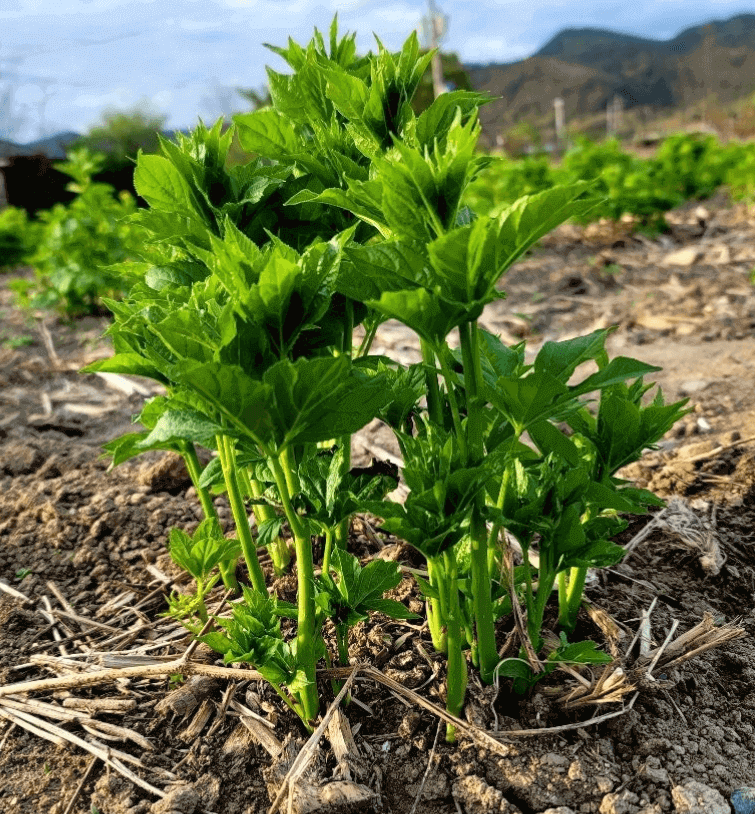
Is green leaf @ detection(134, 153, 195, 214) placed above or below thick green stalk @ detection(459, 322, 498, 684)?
above

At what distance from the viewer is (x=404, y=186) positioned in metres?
1.42

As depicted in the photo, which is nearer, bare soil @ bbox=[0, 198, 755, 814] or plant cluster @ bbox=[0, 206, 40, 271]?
bare soil @ bbox=[0, 198, 755, 814]

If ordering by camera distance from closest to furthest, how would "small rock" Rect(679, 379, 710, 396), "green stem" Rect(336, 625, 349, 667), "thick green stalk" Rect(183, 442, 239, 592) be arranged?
"green stem" Rect(336, 625, 349, 667), "thick green stalk" Rect(183, 442, 239, 592), "small rock" Rect(679, 379, 710, 396)

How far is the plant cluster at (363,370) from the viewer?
1410 mm

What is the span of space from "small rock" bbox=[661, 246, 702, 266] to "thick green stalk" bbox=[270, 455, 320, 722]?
736 centimetres

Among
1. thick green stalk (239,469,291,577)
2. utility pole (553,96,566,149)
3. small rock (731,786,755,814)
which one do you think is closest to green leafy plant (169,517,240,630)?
thick green stalk (239,469,291,577)

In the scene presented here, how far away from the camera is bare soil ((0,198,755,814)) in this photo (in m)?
1.82

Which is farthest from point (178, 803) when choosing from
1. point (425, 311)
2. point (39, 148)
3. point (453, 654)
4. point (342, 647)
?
point (39, 148)

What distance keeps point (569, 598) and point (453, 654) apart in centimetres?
51

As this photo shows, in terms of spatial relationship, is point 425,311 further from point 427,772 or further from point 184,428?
point 427,772

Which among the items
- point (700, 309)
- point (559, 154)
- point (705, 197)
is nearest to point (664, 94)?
point (559, 154)

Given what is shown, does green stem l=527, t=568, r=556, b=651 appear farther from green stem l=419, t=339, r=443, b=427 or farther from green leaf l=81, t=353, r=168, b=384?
green leaf l=81, t=353, r=168, b=384

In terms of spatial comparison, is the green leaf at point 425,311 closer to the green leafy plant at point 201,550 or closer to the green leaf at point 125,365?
the green leaf at point 125,365

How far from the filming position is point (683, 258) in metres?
8.11
